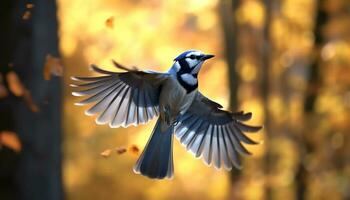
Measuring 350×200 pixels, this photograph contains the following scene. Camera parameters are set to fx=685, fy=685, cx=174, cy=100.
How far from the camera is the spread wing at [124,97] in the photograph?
3795 mm

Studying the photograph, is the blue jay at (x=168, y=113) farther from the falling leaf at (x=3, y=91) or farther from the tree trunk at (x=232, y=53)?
the tree trunk at (x=232, y=53)

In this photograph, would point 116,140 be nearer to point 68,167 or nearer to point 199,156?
point 68,167

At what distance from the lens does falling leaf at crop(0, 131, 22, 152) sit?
13.7 ft

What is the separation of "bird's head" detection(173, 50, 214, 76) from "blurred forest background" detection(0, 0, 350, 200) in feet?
13.6

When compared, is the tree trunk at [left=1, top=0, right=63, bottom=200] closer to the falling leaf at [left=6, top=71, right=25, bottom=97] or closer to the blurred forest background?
the falling leaf at [left=6, top=71, right=25, bottom=97]

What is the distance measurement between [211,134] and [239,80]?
4.31 m

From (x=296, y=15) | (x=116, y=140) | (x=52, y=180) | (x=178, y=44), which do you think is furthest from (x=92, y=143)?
(x=52, y=180)

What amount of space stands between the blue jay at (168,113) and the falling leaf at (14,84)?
1.59 feet

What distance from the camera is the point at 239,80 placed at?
8.96 m

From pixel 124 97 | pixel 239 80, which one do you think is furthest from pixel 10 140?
pixel 239 80

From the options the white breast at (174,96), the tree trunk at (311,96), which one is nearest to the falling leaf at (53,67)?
the white breast at (174,96)

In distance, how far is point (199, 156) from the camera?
4633mm

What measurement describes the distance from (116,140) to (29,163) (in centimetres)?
594

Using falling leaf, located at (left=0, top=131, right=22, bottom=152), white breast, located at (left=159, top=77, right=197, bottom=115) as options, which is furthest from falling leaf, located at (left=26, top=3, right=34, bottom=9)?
white breast, located at (left=159, top=77, right=197, bottom=115)
